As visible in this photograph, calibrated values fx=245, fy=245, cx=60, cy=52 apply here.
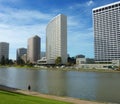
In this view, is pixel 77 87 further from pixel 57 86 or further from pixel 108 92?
pixel 108 92

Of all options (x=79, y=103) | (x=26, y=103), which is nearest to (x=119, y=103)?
(x=79, y=103)

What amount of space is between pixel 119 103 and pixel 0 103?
24.5 metres

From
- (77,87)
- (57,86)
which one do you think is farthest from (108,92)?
A: (57,86)

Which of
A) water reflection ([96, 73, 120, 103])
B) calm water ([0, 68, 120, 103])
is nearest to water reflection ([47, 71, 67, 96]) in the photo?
calm water ([0, 68, 120, 103])

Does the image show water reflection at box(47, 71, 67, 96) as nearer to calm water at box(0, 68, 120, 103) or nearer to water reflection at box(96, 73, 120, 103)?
calm water at box(0, 68, 120, 103)

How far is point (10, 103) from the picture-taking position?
72.9 feet

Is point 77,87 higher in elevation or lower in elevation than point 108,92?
higher

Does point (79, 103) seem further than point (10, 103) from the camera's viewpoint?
Yes

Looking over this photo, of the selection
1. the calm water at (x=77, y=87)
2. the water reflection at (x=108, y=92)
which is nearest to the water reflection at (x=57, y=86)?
the calm water at (x=77, y=87)

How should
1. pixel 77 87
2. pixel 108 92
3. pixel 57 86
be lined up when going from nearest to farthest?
pixel 108 92 → pixel 77 87 → pixel 57 86

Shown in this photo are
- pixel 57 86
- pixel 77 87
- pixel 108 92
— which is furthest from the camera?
pixel 57 86

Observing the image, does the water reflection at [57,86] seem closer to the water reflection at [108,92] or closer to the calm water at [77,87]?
the calm water at [77,87]

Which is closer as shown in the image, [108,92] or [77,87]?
[108,92]

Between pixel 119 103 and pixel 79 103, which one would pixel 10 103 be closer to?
pixel 79 103
